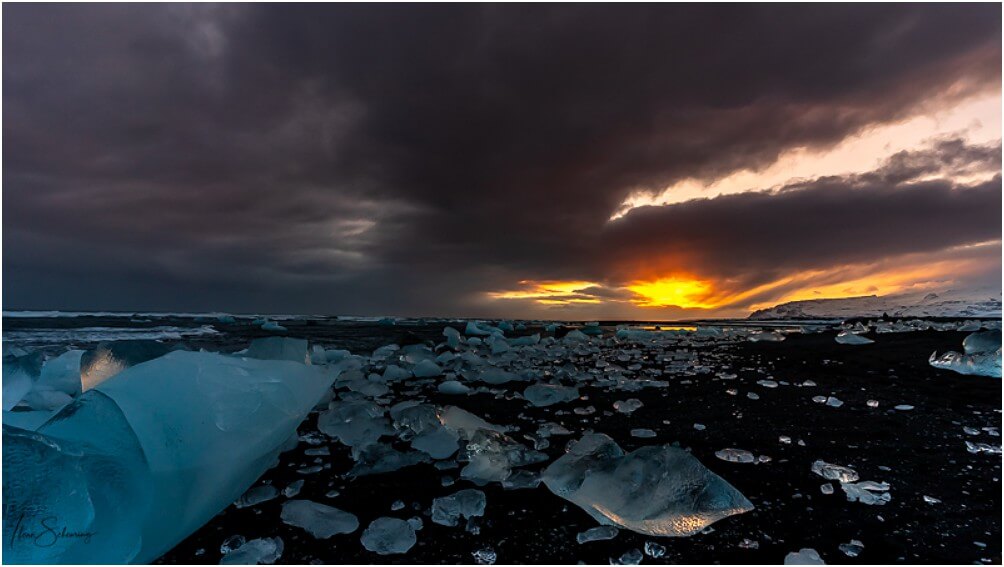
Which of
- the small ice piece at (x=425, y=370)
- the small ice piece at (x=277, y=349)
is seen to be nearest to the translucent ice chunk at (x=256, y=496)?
the small ice piece at (x=277, y=349)

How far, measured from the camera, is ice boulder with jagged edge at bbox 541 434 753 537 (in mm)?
1645

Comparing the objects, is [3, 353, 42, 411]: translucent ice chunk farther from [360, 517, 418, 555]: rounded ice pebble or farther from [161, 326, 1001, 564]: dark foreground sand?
[360, 517, 418, 555]: rounded ice pebble

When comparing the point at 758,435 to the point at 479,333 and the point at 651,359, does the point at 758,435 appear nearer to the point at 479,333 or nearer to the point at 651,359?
the point at 651,359

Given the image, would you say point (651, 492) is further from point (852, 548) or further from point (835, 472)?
point (835, 472)

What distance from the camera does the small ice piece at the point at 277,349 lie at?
3.90 meters

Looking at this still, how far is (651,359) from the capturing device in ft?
25.3

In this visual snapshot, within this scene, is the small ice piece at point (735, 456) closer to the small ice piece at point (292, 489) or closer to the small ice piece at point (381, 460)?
the small ice piece at point (381, 460)

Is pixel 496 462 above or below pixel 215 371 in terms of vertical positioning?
below

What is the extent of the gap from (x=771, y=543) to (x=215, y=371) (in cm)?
265

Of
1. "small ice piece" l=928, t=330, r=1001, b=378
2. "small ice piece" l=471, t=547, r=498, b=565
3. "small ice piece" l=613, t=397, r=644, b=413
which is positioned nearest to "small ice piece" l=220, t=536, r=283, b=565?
"small ice piece" l=471, t=547, r=498, b=565

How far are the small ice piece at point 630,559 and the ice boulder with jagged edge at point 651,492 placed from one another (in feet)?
0.48

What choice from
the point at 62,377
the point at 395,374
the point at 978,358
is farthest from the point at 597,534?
the point at 978,358

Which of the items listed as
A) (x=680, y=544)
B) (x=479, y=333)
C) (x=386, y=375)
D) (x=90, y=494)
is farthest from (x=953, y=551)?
(x=479, y=333)
